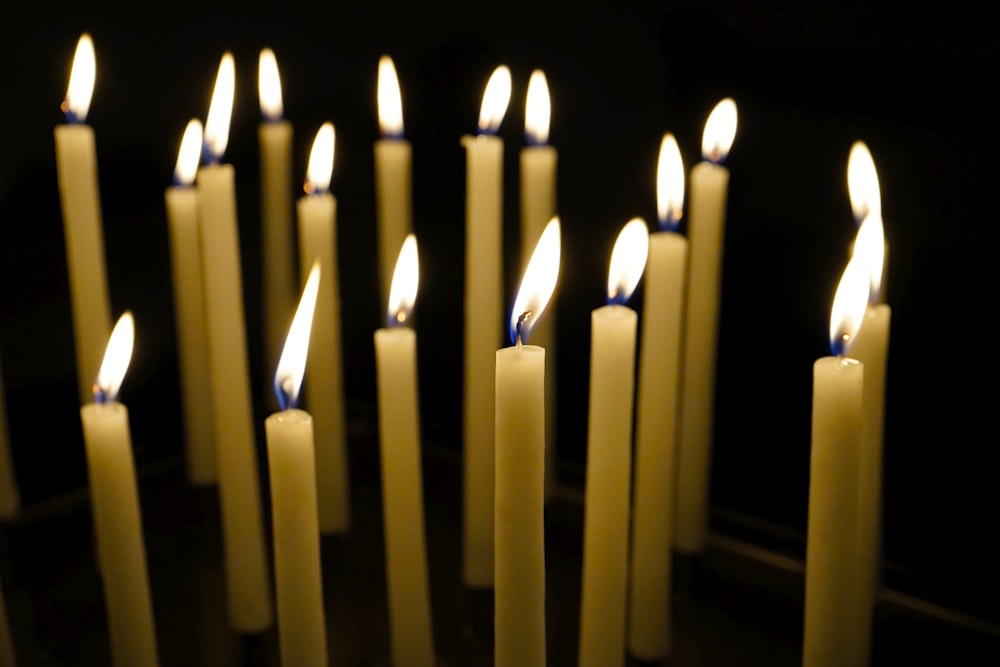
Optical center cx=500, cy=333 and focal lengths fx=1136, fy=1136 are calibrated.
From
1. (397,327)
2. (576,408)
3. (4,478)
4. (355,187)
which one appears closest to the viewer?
(397,327)

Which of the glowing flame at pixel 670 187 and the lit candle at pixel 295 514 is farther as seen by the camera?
the glowing flame at pixel 670 187

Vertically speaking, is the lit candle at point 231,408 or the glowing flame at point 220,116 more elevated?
the glowing flame at point 220,116

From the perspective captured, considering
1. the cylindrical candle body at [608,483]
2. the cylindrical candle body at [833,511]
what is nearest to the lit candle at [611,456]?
A: the cylindrical candle body at [608,483]

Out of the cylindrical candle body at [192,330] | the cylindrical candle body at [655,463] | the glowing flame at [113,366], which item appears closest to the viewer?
the glowing flame at [113,366]

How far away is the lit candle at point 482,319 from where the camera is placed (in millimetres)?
915

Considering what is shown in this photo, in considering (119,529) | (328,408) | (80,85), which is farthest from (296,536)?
(80,85)

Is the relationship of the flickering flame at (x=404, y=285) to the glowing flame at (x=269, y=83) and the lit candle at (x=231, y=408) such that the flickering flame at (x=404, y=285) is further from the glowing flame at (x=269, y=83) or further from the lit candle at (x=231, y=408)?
the glowing flame at (x=269, y=83)

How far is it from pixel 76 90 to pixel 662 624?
0.65 meters

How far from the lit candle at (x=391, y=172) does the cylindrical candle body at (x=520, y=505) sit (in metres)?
0.45

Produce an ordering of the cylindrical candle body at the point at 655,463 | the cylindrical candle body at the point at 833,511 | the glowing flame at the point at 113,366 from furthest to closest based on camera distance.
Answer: the cylindrical candle body at the point at 655,463
the glowing flame at the point at 113,366
the cylindrical candle body at the point at 833,511

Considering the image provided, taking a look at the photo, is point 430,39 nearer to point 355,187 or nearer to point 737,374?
point 355,187

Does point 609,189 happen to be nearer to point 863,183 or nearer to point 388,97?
point 388,97

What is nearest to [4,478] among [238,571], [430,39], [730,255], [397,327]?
[238,571]

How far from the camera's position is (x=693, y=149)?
1033 millimetres
